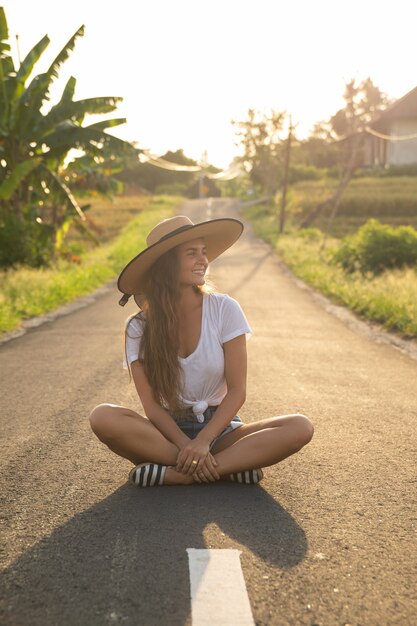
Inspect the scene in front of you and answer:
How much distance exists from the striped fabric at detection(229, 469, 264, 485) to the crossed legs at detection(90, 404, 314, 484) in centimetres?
5

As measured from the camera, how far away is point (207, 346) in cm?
489

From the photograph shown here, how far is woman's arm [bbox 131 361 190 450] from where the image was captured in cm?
473

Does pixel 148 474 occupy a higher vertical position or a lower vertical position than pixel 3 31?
lower

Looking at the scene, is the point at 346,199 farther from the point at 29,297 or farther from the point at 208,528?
the point at 208,528

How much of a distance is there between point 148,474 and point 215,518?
627mm

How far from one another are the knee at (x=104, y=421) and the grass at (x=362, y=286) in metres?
8.54

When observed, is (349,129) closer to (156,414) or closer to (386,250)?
(386,250)

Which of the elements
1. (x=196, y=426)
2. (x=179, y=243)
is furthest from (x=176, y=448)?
(x=179, y=243)

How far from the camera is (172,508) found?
4258 mm

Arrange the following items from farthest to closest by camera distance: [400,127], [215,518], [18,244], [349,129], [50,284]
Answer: [400,127]
[349,129]
[18,244]
[50,284]
[215,518]

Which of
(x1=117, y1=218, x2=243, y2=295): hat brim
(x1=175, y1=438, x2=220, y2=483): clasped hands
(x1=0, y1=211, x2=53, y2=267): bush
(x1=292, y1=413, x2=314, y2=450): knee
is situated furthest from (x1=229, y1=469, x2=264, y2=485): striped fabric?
(x1=0, y1=211, x2=53, y2=267): bush

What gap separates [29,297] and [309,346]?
24.3 ft

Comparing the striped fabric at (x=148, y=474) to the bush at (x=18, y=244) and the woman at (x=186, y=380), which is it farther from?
the bush at (x=18, y=244)

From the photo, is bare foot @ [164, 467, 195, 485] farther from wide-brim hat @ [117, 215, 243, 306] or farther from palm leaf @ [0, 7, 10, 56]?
palm leaf @ [0, 7, 10, 56]
